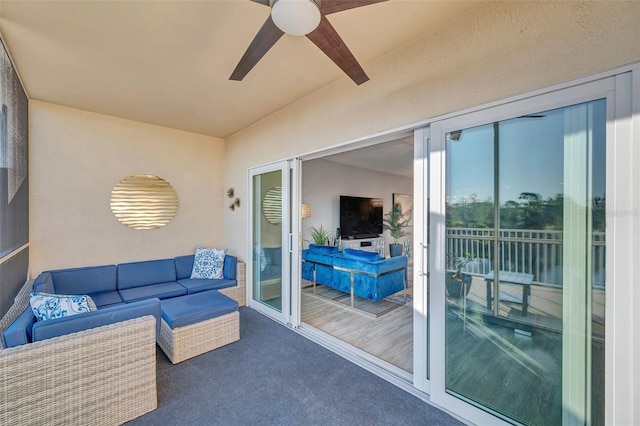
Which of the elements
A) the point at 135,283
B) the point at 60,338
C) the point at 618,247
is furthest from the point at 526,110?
the point at 135,283

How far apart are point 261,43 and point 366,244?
5.74m

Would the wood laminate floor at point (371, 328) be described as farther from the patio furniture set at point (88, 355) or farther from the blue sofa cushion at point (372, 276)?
the patio furniture set at point (88, 355)

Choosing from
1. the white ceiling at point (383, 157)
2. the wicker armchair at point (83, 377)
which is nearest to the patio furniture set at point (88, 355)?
the wicker armchair at point (83, 377)

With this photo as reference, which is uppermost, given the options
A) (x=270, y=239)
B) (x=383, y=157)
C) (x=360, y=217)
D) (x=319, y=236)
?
(x=383, y=157)

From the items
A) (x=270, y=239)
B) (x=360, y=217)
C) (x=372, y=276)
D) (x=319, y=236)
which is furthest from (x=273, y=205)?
(x=360, y=217)

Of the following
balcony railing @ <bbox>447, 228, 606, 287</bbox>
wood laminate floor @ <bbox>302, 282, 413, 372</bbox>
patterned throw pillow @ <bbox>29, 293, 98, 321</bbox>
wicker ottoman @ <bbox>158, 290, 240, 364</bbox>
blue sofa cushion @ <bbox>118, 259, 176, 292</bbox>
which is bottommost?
wood laminate floor @ <bbox>302, 282, 413, 372</bbox>

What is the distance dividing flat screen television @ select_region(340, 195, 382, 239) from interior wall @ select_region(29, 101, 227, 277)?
3089 millimetres

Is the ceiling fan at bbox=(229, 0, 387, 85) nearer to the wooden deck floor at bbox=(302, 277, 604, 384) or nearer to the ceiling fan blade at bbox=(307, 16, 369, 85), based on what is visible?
the ceiling fan blade at bbox=(307, 16, 369, 85)

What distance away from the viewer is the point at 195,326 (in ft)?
8.85

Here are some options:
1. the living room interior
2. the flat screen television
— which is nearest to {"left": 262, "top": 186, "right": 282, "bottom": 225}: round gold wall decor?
the living room interior

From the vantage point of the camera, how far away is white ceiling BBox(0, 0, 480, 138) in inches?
71.3

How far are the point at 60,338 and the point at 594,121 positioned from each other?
11.5 feet

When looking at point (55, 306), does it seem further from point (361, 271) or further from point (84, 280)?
point (361, 271)

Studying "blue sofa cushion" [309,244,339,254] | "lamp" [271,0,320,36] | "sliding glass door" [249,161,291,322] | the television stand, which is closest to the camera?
"lamp" [271,0,320,36]
